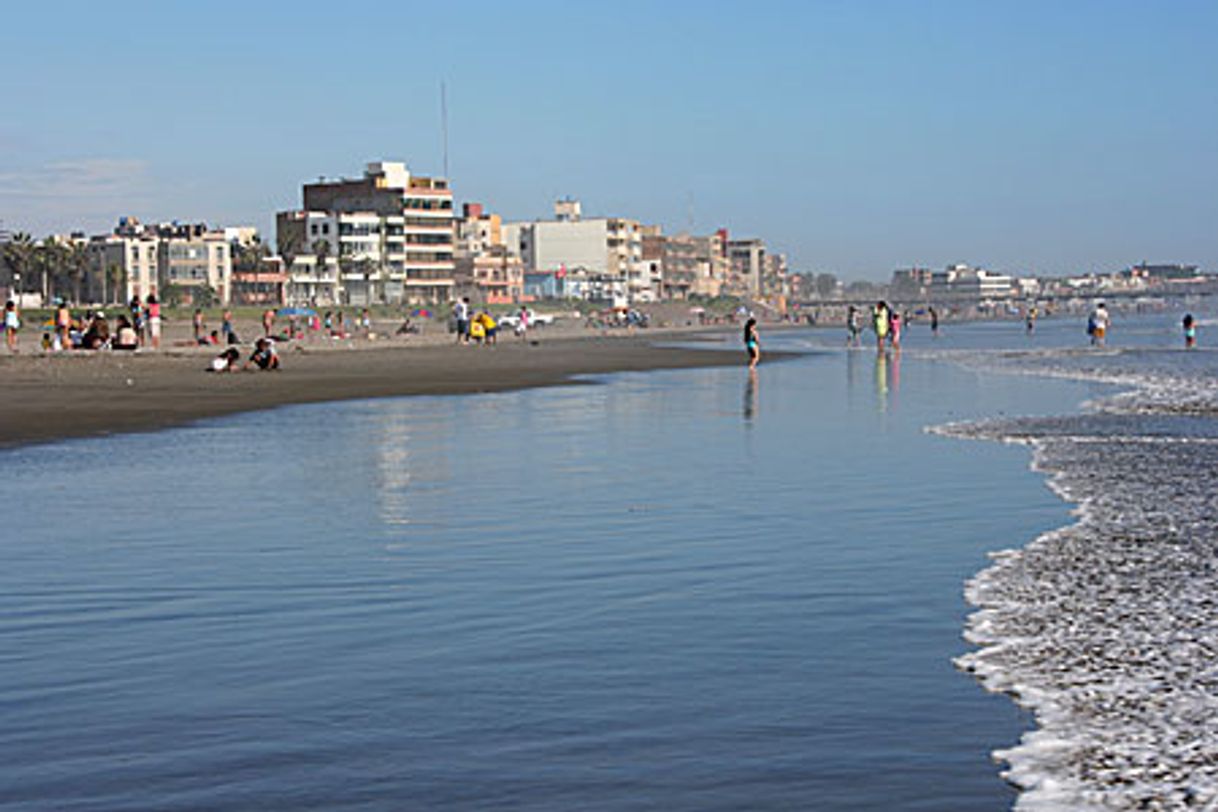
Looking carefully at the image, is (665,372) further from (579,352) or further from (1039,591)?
(1039,591)

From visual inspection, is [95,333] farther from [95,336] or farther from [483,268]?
[483,268]

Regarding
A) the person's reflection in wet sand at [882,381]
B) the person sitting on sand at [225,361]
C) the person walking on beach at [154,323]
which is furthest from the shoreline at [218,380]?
the person's reflection in wet sand at [882,381]

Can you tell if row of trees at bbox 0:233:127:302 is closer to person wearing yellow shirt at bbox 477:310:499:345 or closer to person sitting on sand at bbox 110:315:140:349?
person wearing yellow shirt at bbox 477:310:499:345

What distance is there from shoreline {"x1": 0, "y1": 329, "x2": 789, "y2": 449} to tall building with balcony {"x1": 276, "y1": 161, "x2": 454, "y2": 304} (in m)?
99.6

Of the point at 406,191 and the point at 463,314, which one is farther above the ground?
the point at 406,191

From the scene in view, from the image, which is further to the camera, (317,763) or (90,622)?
(90,622)

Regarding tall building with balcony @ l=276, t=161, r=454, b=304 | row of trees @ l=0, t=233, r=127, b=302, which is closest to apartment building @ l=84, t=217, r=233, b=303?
row of trees @ l=0, t=233, r=127, b=302

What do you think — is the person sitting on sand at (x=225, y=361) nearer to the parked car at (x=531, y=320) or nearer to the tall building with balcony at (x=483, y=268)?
the parked car at (x=531, y=320)

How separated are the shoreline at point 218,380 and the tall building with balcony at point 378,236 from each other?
99.6m

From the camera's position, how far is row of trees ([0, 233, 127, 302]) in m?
142

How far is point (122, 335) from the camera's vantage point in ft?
152

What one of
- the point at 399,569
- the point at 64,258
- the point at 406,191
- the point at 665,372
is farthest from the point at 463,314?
the point at 406,191

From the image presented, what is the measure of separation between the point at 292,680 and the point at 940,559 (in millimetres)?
5209

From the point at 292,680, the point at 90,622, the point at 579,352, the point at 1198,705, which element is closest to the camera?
the point at 1198,705
